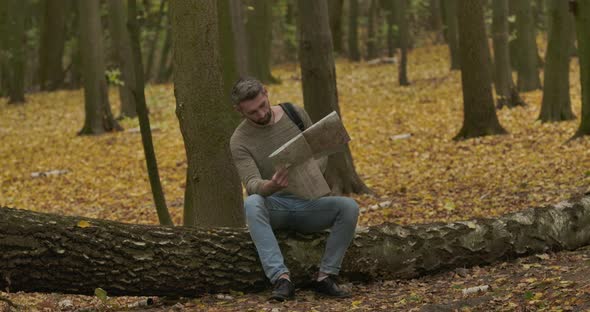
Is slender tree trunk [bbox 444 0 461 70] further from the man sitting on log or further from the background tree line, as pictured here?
the man sitting on log

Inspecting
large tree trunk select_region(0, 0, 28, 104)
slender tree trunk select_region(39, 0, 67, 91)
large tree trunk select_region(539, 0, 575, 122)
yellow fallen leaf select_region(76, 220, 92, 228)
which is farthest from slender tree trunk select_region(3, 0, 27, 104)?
yellow fallen leaf select_region(76, 220, 92, 228)

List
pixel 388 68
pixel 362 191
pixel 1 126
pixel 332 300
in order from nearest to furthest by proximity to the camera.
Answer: pixel 332 300 < pixel 362 191 < pixel 1 126 < pixel 388 68

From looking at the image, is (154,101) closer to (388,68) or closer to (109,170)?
(109,170)

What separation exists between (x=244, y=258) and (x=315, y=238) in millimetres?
579

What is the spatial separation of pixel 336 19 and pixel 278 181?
23728 millimetres

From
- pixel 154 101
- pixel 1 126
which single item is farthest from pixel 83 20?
pixel 1 126

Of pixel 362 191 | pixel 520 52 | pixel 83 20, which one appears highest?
pixel 83 20

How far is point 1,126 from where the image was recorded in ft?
77.4

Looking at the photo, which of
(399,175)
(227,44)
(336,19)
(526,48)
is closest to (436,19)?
(336,19)

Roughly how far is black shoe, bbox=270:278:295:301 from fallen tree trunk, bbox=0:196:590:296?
30cm

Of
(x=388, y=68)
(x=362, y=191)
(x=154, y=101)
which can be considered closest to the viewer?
(x=362, y=191)

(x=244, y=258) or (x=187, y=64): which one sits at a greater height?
(x=187, y=64)

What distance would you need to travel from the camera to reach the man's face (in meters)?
6.23

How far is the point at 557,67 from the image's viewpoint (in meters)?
15.2
